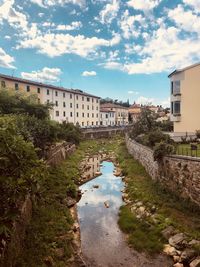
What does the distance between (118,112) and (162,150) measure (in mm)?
85905

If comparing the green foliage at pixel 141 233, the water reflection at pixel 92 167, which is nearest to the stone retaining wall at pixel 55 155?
the water reflection at pixel 92 167

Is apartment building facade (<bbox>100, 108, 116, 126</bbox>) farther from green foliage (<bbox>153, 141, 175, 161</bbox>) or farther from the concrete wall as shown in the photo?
green foliage (<bbox>153, 141, 175, 161</bbox>)

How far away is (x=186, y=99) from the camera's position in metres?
38.5

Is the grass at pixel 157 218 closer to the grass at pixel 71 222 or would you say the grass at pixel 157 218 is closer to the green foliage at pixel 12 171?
the grass at pixel 71 222

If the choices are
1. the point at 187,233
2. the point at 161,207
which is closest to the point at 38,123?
the point at 161,207

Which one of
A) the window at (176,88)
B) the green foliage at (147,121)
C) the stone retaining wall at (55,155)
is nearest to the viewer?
the stone retaining wall at (55,155)

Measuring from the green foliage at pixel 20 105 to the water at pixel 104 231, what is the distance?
10.7 m

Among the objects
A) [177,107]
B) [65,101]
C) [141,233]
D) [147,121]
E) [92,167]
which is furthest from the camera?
[65,101]

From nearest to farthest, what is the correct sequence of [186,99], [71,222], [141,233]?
[141,233] → [71,222] → [186,99]

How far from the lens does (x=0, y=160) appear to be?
25.5 feet

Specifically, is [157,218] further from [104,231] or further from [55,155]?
[55,155]

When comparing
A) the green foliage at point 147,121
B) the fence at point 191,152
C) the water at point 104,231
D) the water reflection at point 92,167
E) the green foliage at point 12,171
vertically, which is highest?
the green foliage at point 147,121

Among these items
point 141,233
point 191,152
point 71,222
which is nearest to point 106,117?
point 191,152

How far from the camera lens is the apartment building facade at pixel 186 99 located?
3788cm
